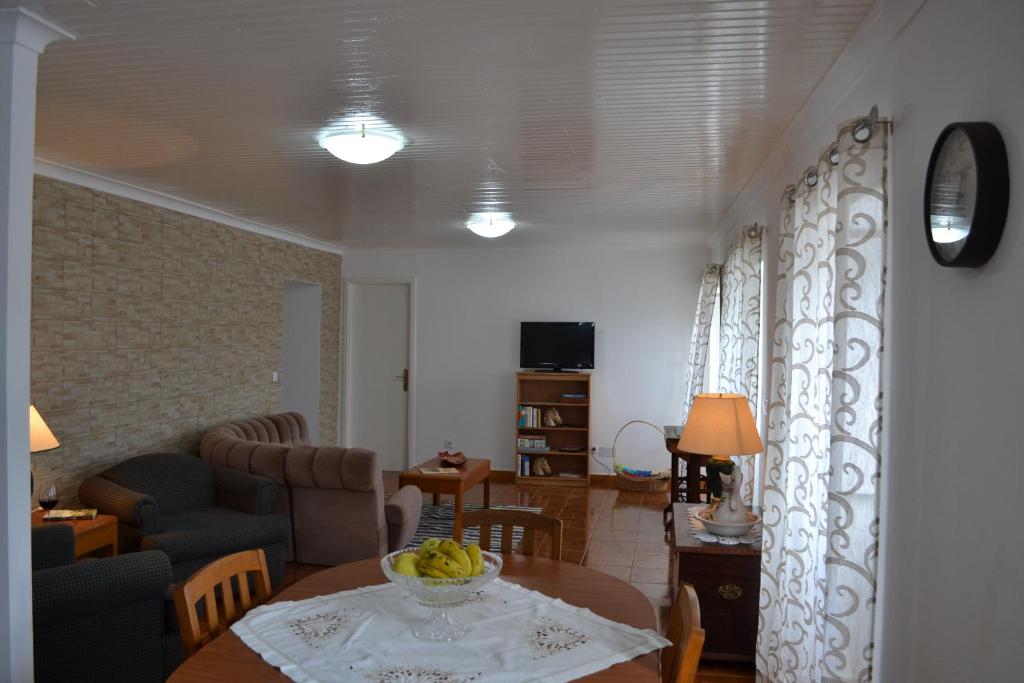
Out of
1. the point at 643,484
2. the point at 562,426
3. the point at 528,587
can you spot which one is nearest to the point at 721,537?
the point at 528,587

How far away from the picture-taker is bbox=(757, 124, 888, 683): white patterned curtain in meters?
2.15

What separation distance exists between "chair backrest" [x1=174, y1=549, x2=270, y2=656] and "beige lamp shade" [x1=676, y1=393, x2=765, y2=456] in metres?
1.91

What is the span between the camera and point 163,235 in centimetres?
538

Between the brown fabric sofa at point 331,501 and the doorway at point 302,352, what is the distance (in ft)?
9.45

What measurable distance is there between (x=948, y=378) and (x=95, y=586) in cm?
297

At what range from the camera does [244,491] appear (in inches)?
185

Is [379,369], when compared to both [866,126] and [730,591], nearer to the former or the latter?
[730,591]

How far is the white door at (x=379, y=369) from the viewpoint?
27.8ft

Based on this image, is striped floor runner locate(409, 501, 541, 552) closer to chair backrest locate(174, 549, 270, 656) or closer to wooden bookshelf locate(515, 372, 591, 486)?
wooden bookshelf locate(515, 372, 591, 486)

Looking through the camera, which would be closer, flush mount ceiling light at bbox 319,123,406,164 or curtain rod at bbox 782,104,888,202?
curtain rod at bbox 782,104,888,202

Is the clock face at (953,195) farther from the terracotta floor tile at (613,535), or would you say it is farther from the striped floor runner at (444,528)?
the terracotta floor tile at (613,535)

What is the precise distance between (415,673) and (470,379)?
21.6ft

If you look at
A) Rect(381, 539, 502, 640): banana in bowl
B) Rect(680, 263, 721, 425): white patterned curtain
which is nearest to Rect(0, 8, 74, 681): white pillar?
Rect(381, 539, 502, 640): banana in bowl

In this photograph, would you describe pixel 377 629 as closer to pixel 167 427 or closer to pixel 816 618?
pixel 816 618
